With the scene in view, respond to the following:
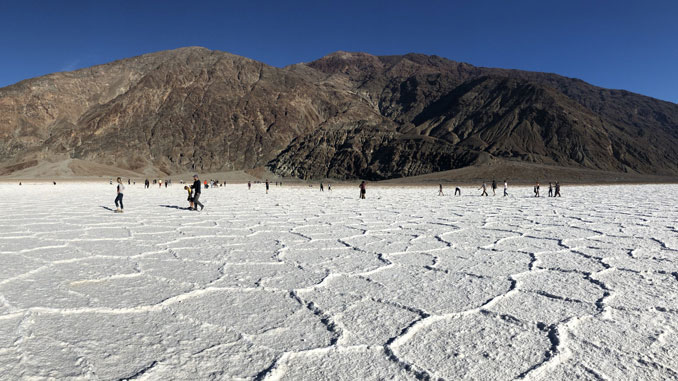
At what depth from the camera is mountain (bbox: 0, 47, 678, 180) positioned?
69.3m

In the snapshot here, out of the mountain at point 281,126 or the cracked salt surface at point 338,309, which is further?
the mountain at point 281,126

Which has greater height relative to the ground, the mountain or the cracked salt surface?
the mountain

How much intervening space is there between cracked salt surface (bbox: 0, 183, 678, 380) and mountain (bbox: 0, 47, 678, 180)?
2296 inches

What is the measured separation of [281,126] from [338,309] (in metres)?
81.9

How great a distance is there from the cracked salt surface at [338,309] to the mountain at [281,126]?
58.3 metres

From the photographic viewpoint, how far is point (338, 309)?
3332 millimetres

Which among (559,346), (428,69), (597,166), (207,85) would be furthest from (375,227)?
(428,69)

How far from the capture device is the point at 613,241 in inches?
257

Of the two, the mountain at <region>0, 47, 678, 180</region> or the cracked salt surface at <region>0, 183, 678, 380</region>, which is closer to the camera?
the cracked salt surface at <region>0, 183, 678, 380</region>

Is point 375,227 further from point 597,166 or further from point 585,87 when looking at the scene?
point 585,87

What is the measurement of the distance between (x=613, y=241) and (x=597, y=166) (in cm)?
6889

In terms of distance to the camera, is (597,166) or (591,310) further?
(597,166)

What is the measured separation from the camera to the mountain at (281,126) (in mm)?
69312

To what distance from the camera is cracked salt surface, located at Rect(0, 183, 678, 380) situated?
2398 mm
